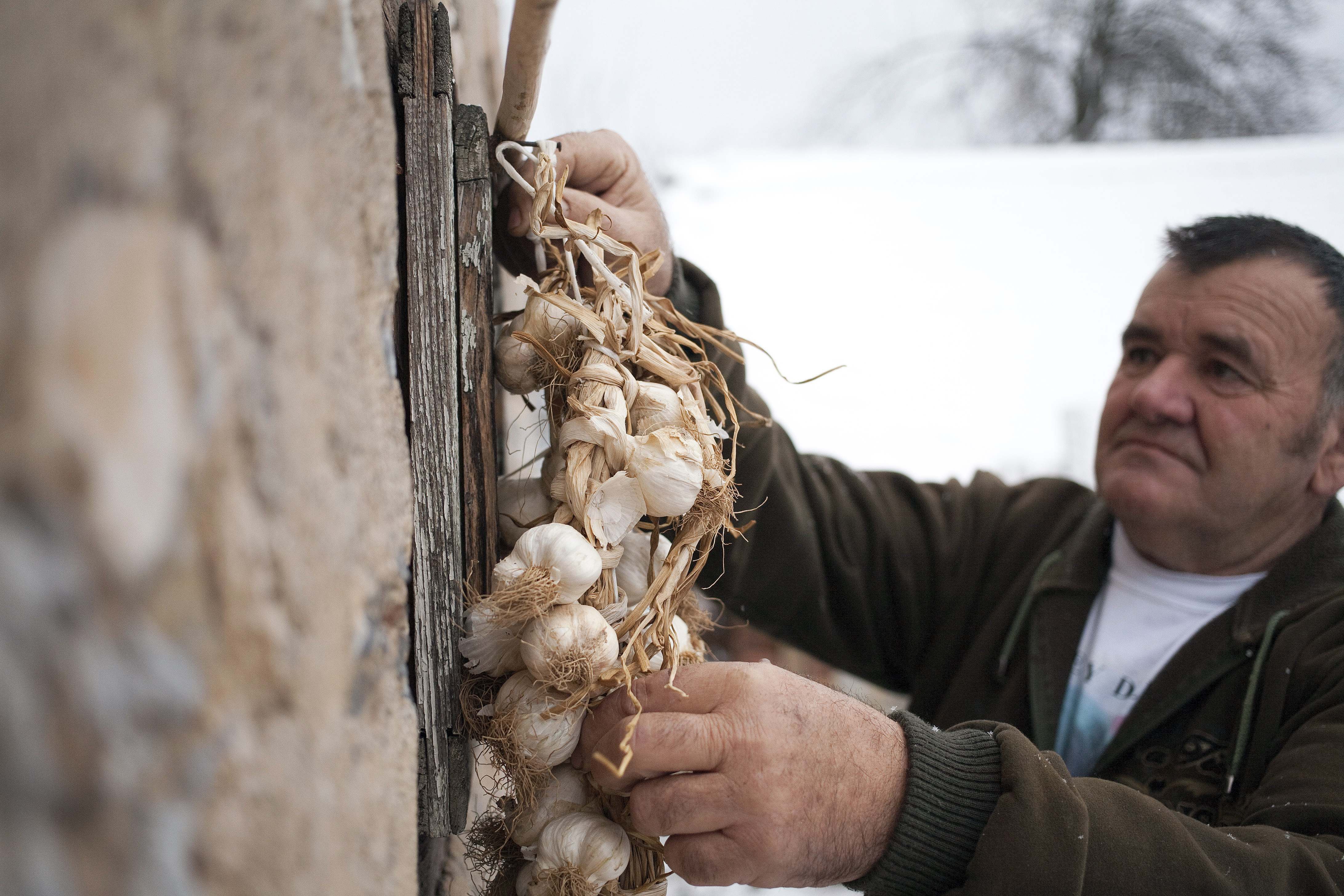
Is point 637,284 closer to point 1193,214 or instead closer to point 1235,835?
point 1235,835

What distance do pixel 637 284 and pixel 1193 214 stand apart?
2.10 meters

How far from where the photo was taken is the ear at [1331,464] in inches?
44.5

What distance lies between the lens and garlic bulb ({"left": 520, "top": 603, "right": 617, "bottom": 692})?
0.55 metres

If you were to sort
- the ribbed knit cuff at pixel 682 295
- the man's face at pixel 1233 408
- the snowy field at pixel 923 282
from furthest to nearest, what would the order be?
the snowy field at pixel 923 282 < the man's face at pixel 1233 408 < the ribbed knit cuff at pixel 682 295

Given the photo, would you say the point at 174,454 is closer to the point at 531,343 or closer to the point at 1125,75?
the point at 531,343

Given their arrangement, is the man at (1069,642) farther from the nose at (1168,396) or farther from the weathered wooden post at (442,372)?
the weathered wooden post at (442,372)

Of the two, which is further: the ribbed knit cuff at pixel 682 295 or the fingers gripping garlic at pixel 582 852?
the ribbed knit cuff at pixel 682 295

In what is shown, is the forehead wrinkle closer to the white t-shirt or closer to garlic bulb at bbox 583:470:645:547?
the white t-shirt

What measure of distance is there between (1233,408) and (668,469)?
0.94 metres

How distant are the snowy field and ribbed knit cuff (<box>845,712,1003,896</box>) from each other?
155 cm

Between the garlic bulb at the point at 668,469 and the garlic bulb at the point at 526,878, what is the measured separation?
30cm

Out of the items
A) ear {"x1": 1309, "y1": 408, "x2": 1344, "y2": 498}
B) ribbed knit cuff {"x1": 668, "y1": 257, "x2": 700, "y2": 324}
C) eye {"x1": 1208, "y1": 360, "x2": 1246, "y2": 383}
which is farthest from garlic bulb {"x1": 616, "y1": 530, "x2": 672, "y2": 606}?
ear {"x1": 1309, "y1": 408, "x2": 1344, "y2": 498}

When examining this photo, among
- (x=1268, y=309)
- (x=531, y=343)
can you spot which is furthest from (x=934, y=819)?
(x=1268, y=309)

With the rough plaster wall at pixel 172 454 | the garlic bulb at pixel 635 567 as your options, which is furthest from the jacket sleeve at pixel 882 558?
the rough plaster wall at pixel 172 454
